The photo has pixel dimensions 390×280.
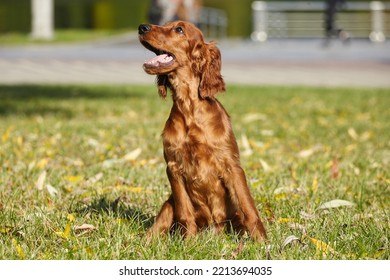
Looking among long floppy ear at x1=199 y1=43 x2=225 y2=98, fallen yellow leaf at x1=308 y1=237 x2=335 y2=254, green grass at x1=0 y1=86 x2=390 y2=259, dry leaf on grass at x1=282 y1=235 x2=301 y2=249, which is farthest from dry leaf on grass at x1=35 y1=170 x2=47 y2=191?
fallen yellow leaf at x1=308 y1=237 x2=335 y2=254

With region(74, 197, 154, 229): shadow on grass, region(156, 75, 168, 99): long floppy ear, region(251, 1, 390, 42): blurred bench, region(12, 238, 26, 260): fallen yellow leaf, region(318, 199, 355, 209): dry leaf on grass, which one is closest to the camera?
region(12, 238, 26, 260): fallen yellow leaf

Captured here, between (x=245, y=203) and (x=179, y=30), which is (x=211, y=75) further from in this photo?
(x=245, y=203)

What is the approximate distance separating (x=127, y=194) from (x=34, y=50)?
62.6 feet

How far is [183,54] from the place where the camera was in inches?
165

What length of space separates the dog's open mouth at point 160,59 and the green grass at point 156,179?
88 centimetres

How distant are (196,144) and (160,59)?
0.46 meters

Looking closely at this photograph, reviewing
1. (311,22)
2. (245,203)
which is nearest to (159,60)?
(245,203)

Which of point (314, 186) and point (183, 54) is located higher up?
point (183, 54)

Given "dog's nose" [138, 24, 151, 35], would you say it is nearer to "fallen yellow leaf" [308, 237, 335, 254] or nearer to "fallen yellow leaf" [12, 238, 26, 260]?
"fallen yellow leaf" [12, 238, 26, 260]

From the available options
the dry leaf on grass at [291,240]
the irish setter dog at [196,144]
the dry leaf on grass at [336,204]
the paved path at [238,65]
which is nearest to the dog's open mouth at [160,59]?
the irish setter dog at [196,144]

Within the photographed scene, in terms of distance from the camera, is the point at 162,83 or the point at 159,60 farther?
the point at 162,83

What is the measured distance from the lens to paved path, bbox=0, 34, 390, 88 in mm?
16984

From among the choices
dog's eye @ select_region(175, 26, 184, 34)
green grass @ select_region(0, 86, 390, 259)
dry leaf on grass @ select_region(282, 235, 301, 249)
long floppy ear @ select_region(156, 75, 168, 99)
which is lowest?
green grass @ select_region(0, 86, 390, 259)
